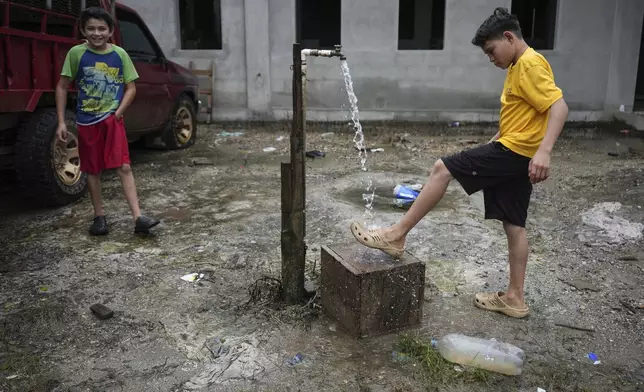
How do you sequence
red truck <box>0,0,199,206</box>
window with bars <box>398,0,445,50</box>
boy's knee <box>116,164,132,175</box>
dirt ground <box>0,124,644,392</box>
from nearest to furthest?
1. dirt ground <box>0,124,644,392</box>
2. boy's knee <box>116,164,132,175</box>
3. red truck <box>0,0,199,206</box>
4. window with bars <box>398,0,445,50</box>

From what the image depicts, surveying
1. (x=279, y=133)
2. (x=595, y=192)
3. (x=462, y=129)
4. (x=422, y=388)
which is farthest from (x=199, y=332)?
Result: (x=462, y=129)

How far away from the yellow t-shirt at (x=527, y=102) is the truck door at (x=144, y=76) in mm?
4900

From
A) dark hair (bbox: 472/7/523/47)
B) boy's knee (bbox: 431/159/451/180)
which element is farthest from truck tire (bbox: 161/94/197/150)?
dark hair (bbox: 472/7/523/47)

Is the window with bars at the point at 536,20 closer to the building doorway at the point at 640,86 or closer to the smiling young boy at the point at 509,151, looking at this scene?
the building doorway at the point at 640,86

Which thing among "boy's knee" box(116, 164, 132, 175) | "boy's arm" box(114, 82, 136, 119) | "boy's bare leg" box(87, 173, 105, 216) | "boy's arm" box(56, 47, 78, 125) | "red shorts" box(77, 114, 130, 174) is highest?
"boy's arm" box(56, 47, 78, 125)

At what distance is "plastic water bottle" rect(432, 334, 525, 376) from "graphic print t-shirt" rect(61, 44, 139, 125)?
122 inches

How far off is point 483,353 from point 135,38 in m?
6.05

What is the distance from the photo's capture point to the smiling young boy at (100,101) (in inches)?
165

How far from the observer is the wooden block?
2867 millimetres

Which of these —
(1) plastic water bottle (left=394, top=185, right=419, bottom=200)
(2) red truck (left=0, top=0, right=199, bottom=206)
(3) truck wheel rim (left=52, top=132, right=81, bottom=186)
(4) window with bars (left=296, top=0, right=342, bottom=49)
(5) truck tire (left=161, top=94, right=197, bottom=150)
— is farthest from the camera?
(4) window with bars (left=296, top=0, right=342, bottom=49)

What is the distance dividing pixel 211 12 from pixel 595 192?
8903 millimetres

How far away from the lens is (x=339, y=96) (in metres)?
11.4

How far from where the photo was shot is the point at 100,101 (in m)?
4.29

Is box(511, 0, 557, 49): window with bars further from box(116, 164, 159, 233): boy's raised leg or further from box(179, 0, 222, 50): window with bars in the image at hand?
box(116, 164, 159, 233): boy's raised leg
